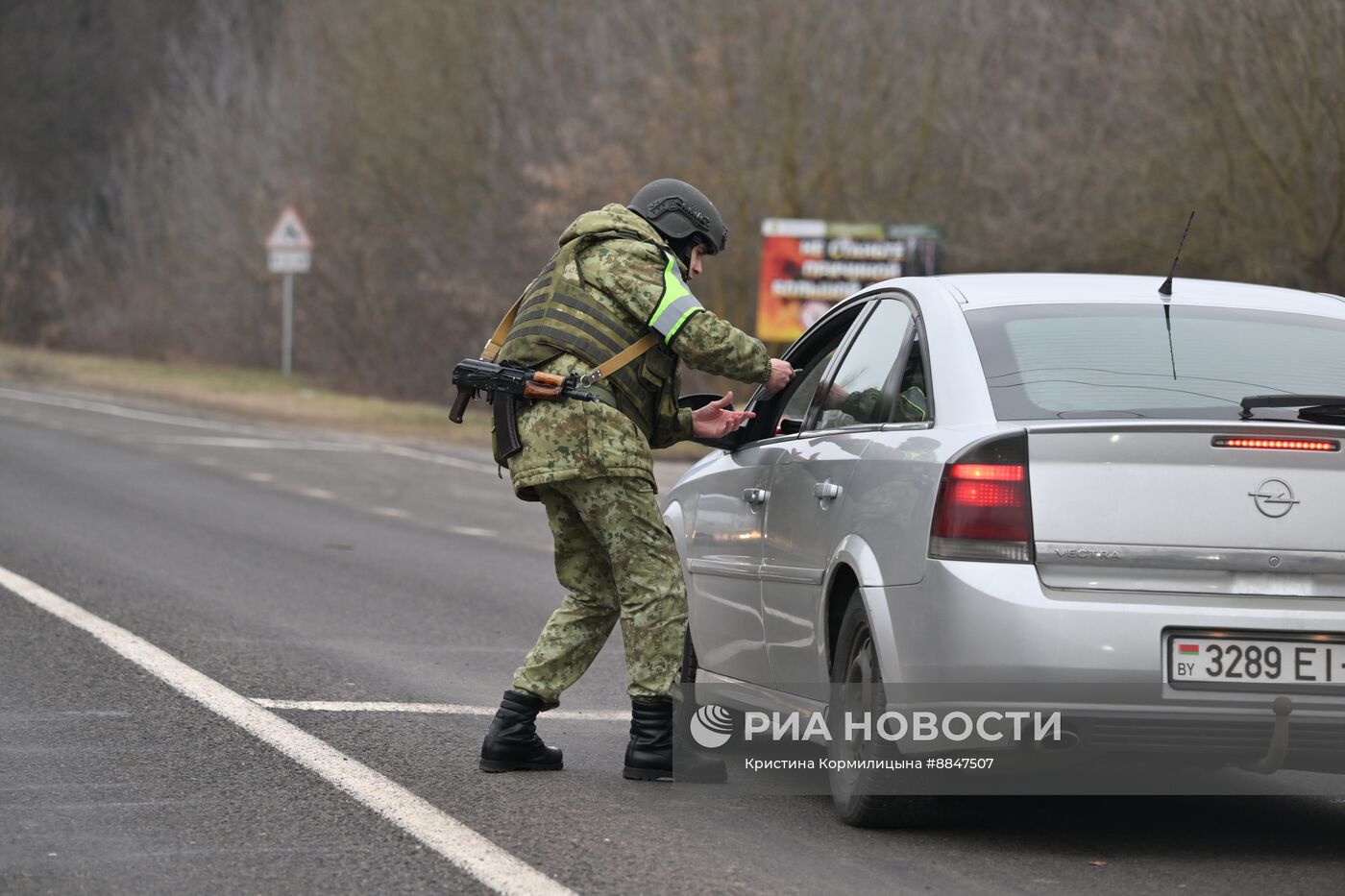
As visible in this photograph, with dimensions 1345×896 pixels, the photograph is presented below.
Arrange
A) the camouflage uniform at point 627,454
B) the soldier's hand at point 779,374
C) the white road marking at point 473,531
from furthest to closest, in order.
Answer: the white road marking at point 473,531
the soldier's hand at point 779,374
the camouflage uniform at point 627,454

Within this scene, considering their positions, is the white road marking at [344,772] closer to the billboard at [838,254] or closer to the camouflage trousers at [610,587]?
the camouflage trousers at [610,587]

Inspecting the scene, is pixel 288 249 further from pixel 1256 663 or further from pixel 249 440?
pixel 1256 663

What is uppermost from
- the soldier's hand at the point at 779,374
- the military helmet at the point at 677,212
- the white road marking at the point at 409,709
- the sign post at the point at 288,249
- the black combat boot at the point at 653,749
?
the sign post at the point at 288,249

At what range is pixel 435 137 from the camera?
37938 mm

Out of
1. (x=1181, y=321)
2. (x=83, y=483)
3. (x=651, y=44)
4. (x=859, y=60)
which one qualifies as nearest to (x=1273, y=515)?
(x=1181, y=321)

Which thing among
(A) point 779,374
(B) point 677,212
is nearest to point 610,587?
(A) point 779,374

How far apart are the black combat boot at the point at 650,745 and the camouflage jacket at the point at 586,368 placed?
0.71m

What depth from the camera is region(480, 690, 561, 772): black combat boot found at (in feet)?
20.3

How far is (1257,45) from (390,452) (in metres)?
10.9

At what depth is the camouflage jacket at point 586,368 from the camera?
5.94 meters

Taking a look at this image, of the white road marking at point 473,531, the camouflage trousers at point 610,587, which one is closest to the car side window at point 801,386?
the camouflage trousers at point 610,587

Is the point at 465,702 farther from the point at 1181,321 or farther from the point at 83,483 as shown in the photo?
the point at 83,483

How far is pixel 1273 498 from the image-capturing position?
4.95 m

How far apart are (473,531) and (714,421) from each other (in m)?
8.41
